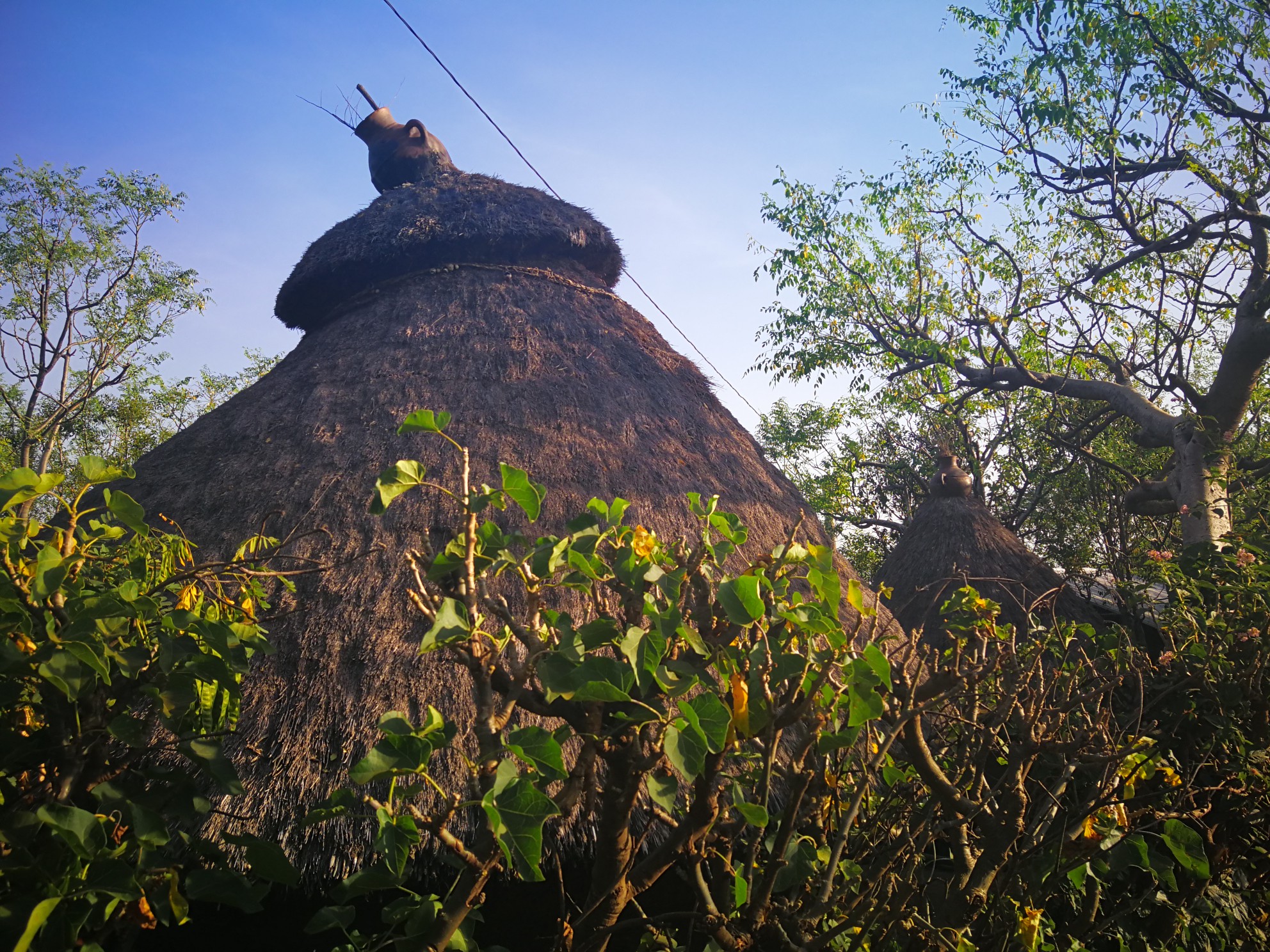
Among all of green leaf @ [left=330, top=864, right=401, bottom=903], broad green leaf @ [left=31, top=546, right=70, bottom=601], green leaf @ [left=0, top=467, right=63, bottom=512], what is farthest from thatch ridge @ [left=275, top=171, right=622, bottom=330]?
green leaf @ [left=330, top=864, right=401, bottom=903]

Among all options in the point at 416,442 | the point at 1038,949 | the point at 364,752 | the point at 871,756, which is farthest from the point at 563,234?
the point at 1038,949

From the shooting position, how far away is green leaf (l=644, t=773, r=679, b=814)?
1.04m

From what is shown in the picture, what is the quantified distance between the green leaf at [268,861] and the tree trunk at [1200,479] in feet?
17.7

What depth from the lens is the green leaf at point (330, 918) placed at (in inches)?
43.8

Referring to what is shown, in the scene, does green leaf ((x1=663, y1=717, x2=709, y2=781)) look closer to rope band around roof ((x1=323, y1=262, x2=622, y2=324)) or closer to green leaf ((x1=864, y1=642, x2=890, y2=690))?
green leaf ((x1=864, y1=642, x2=890, y2=690))

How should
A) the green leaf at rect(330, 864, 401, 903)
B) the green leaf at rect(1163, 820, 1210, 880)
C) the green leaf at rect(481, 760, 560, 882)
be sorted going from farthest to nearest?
the green leaf at rect(1163, 820, 1210, 880), the green leaf at rect(330, 864, 401, 903), the green leaf at rect(481, 760, 560, 882)

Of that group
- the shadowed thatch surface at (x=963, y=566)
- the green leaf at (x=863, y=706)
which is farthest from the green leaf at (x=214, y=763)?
the shadowed thatch surface at (x=963, y=566)

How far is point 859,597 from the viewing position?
125 cm

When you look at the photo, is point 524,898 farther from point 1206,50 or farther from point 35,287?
point 35,287

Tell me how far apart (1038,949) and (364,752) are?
5.70ft

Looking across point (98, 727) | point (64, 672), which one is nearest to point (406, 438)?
point (98, 727)

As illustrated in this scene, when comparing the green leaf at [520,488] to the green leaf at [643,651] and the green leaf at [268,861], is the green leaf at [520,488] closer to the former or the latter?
the green leaf at [643,651]

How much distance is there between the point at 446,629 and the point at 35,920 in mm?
607

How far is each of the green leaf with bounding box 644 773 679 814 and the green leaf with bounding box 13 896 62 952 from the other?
0.77m
